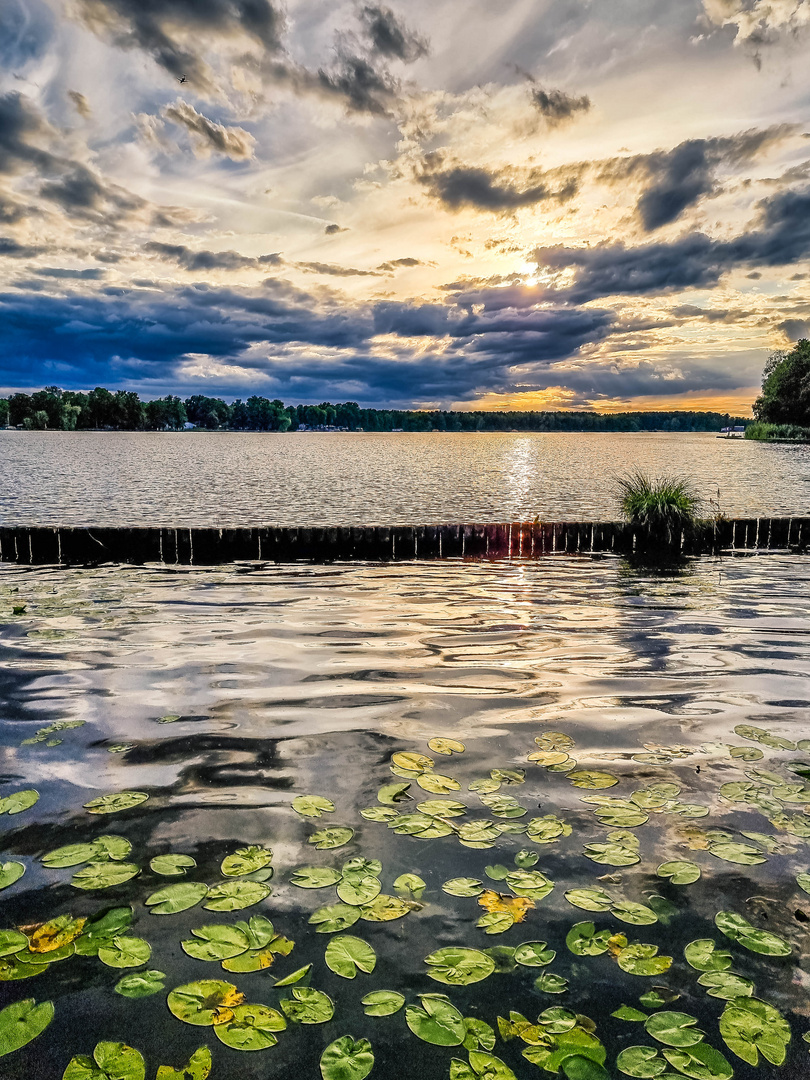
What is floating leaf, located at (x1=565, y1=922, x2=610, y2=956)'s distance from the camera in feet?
10.7

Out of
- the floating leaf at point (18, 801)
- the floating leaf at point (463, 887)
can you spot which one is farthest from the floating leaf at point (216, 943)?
the floating leaf at point (18, 801)

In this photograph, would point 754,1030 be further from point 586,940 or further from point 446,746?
point 446,746

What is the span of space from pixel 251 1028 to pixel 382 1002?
588 mm

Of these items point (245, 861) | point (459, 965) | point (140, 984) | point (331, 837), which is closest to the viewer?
point (140, 984)

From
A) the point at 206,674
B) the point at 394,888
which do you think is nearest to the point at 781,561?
the point at 206,674

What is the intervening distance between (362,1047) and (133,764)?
10.9 feet

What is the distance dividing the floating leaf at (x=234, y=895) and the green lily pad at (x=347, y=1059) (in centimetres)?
104

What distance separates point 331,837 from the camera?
4293 millimetres

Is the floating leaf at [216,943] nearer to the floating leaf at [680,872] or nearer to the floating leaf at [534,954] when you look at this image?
the floating leaf at [534,954]

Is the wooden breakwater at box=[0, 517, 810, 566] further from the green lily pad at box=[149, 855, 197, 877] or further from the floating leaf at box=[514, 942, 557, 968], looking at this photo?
the floating leaf at box=[514, 942, 557, 968]

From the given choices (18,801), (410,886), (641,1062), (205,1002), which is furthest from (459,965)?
(18,801)

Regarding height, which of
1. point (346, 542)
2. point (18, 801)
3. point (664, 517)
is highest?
point (664, 517)

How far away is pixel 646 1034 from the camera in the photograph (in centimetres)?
279

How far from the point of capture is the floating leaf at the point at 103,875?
378 cm
